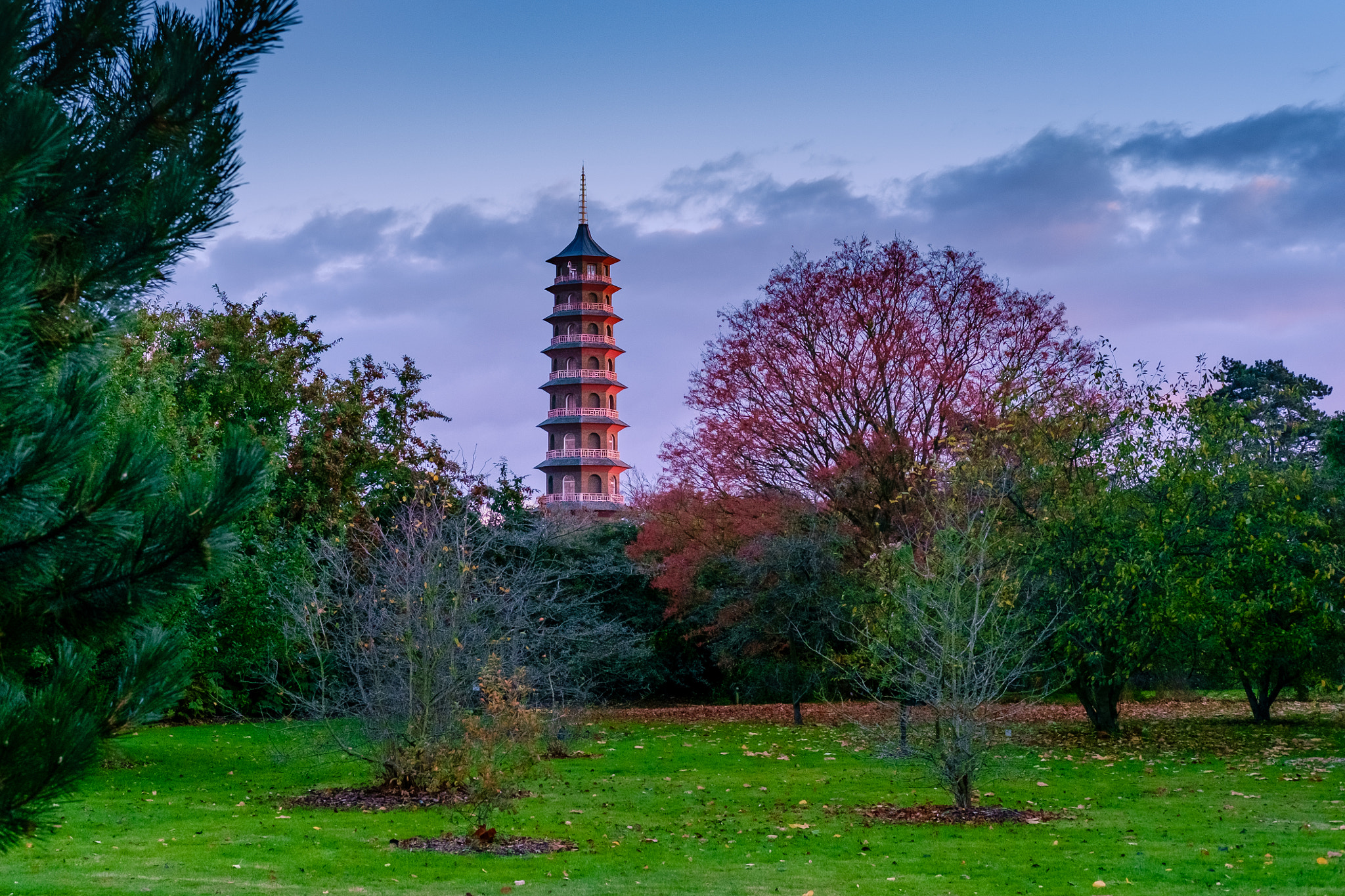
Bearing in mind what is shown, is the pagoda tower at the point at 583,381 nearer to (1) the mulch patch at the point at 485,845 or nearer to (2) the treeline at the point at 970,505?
(2) the treeline at the point at 970,505

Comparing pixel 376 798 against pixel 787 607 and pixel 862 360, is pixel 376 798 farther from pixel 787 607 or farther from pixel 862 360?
pixel 862 360

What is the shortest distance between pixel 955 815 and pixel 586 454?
42485 millimetres

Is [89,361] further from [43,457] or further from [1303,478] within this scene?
[1303,478]

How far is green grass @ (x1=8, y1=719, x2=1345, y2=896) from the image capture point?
28.4 ft

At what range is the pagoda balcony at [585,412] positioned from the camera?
53.6 meters

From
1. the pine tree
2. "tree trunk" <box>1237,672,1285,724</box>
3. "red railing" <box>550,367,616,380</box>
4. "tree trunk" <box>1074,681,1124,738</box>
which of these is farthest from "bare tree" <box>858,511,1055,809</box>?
"red railing" <box>550,367,616,380</box>

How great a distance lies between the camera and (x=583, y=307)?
53812 millimetres

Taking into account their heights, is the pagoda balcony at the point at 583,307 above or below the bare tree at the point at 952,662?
above

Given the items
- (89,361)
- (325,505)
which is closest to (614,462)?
(325,505)

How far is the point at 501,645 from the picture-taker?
14648 mm

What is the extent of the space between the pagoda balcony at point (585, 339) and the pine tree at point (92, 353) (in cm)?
4887

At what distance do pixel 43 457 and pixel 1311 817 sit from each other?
1160 centimetres

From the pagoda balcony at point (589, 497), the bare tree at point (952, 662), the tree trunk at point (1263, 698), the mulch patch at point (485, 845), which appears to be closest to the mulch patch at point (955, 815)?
the bare tree at point (952, 662)

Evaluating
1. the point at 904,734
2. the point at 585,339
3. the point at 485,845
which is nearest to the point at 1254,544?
the point at 904,734
